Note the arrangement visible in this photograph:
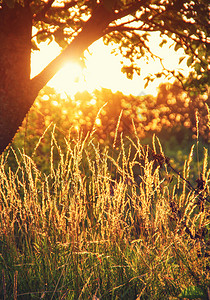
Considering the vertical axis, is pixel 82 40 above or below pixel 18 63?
above

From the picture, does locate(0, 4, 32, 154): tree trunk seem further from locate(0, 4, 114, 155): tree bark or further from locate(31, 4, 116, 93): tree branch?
locate(31, 4, 116, 93): tree branch

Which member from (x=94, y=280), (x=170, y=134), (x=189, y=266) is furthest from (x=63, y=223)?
(x=170, y=134)

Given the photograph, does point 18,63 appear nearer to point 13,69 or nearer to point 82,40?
point 13,69

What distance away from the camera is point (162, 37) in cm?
726

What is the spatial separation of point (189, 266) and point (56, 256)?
3.43 feet

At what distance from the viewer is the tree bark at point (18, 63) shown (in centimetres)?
494

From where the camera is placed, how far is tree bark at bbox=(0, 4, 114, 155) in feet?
16.2

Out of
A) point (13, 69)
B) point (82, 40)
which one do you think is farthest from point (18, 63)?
point (82, 40)

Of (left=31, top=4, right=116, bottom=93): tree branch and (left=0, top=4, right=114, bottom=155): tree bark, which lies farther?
(left=31, top=4, right=116, bottom=93): tree branch

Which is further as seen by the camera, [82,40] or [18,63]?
[82,40]

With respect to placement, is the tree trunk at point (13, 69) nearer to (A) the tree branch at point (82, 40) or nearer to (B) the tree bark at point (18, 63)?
(B) the tree bark at point (18, 63)

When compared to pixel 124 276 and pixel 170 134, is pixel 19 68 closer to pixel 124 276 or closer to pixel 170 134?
pixel 124 276

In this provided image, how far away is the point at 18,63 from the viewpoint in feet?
16.6

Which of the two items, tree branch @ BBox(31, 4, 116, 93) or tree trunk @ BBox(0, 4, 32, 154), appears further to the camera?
tree branch @ BBox(31, 4, 116, 93)
